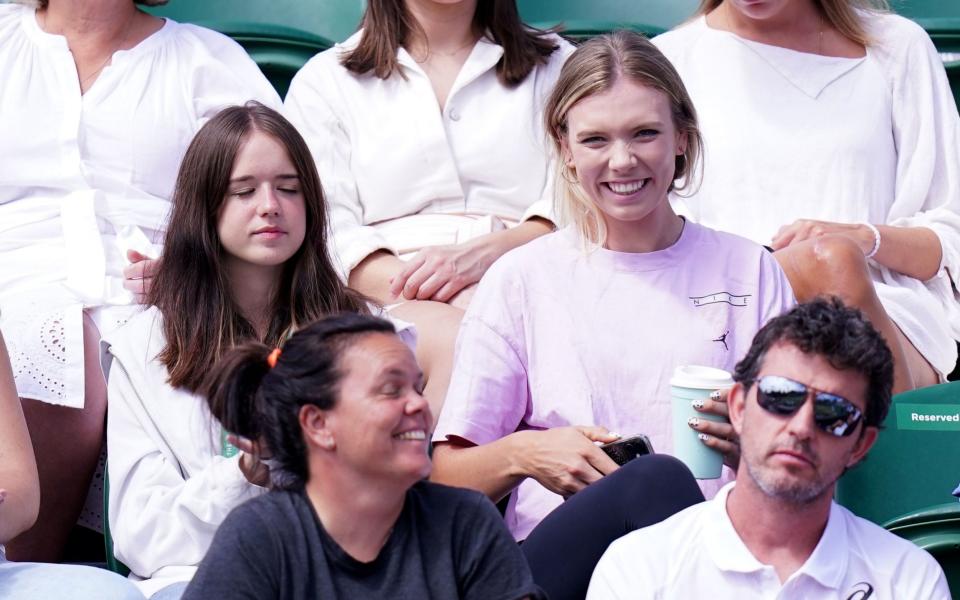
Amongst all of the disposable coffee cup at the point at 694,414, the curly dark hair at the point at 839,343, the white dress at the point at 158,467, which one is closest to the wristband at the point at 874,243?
the disposable coffee cup at the point at 694,414

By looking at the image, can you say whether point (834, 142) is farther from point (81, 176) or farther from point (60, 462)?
point (60, 462)

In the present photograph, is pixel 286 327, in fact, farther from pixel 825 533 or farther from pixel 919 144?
pixel 919 144

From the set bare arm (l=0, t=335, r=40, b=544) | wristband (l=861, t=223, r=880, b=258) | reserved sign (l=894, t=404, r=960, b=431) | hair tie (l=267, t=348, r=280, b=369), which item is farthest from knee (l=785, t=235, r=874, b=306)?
bare arm (l=0, t=335, r=40, b=544)

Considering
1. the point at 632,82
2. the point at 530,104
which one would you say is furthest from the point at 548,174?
the point at 632,82

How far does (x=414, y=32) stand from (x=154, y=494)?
4.65ft

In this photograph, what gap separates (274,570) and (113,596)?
0.43 metres

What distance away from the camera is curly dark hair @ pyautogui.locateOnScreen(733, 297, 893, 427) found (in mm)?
2080

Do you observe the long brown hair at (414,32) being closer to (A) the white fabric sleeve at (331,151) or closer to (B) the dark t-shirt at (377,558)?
(A) the white fabric sleeve at (331,151)

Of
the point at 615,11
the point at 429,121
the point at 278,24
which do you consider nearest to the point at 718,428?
the point at 429,121

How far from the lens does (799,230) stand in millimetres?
3152

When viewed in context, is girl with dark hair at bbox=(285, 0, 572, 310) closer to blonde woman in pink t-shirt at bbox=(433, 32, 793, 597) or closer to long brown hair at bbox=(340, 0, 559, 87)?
long brown hair at bbox=(340, 0, 559, 87)

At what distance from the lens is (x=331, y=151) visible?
3484 millimetres

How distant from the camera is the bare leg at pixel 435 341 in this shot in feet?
9.70

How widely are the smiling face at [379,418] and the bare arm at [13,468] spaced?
567mm
